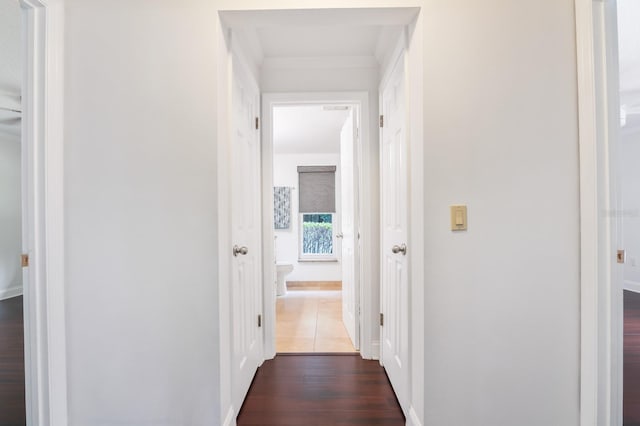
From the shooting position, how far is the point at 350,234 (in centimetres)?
273

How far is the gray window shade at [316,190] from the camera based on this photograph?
533cm

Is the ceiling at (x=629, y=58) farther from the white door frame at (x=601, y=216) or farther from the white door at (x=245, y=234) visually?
the white door at (x=245, y=234)

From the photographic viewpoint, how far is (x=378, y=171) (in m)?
2.36

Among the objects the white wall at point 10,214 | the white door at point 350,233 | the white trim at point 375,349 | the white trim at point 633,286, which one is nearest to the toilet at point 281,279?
the white door at point 350,233

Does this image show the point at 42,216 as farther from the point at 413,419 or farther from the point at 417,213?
the point at 413,419

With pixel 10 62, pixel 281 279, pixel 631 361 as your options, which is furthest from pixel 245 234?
pixel 631 361

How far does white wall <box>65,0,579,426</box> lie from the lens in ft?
4.49

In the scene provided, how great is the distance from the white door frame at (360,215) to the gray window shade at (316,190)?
291 centimetres

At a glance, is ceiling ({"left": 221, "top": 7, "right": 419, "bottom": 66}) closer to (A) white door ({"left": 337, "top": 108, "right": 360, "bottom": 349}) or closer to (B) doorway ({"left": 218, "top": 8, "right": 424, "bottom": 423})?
(B) doorway ({"left": 218, "top": 8, "right": 424, "bottom": 423})

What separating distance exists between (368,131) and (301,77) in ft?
2.17

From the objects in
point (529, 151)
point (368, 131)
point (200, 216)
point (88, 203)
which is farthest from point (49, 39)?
point (529, 151)

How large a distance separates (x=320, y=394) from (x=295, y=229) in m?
3.60

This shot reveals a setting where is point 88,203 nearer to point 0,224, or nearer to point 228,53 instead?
point 228,53

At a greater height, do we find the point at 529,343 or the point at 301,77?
the point at 301,77
